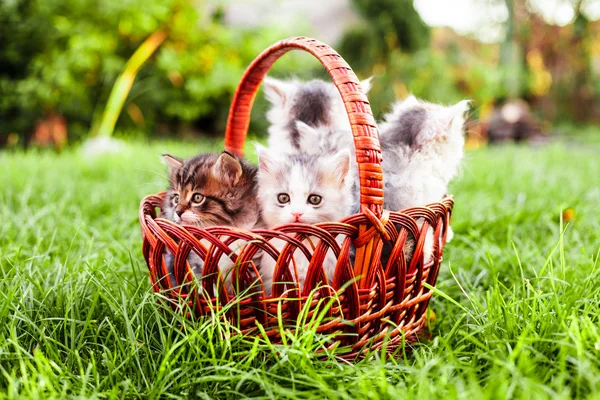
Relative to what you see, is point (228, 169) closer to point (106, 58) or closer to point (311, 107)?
point (311, 107)

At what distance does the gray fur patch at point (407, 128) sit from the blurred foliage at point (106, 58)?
4.87m

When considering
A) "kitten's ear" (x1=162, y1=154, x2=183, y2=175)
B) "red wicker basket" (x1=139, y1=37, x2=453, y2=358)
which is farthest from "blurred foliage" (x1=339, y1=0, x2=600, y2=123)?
"red wicker basket" (x1=139, y1=37, x2=453, y2=358)

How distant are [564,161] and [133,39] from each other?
16.6ft

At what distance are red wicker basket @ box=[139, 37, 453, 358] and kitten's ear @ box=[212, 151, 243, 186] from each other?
0.78 feet

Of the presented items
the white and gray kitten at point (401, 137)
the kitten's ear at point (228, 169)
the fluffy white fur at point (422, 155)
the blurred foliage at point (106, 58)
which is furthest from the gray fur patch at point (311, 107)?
the blurred foliage at point (106, 58)

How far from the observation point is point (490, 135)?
9.44 m

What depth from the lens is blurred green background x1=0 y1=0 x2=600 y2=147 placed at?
5.85 m

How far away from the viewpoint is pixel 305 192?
144 centimetres

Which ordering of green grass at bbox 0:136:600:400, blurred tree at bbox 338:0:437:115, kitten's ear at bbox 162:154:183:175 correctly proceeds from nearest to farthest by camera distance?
green grass at bbox 0:136:600:400 < kitten's ear at bbox 162:154:183:175 < blurred tree at bbox 338:0:437:115

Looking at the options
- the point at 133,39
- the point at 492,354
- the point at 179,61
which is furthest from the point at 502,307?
the point at 133,39

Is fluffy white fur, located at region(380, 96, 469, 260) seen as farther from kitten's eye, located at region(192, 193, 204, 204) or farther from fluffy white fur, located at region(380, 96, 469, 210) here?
kitten's eye, located at region(192, 193, 204, 204)

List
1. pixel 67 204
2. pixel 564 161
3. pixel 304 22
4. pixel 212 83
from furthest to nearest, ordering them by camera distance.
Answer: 1. pixel 304 22
2. pixel 212 83
3. pixel 564 161
4. pixel 67 204

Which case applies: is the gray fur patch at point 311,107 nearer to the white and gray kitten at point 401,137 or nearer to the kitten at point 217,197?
the white and gray kitten at point 401,137

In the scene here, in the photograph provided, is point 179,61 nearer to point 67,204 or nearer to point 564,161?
point 67,204
